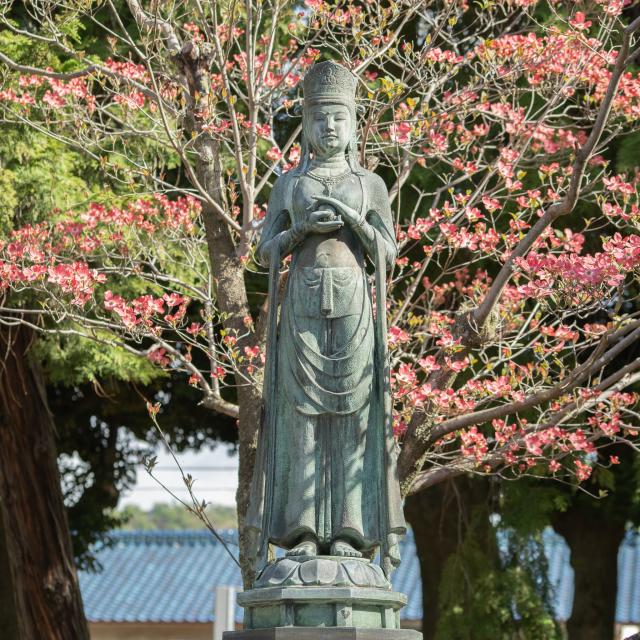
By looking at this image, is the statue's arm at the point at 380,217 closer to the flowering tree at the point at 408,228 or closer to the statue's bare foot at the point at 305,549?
the statue's bare foot at the point at 305,549

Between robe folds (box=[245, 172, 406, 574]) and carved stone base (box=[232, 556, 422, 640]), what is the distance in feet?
0.72

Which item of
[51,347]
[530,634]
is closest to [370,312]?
Answer: [51,347]

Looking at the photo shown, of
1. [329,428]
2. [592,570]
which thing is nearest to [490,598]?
[592,570]

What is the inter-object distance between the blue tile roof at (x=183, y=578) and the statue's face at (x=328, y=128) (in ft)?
52.0

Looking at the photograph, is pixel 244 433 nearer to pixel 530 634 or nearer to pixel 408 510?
pixel 530 634

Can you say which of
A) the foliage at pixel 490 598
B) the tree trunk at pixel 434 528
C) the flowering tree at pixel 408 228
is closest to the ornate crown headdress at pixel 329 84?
the flowering tree at pixel 408 228

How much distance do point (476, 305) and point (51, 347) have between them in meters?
4.16

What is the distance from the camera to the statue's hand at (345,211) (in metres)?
6.03

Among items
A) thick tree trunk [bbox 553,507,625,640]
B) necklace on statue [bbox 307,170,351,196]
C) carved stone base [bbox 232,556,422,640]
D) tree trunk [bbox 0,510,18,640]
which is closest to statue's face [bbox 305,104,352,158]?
necklace on statue [bbox 307,170,351,196]

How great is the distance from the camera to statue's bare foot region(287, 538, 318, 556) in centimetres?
576

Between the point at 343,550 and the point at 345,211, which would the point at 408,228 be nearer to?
the point at 345,211

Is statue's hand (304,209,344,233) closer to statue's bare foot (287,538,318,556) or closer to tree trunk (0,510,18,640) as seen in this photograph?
statue's bare foot (287,538,318,556)

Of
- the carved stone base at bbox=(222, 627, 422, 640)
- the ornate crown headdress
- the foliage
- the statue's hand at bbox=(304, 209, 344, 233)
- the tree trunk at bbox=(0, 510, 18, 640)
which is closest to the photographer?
the carved stone base at bbox=(222, 627, 422, 640)

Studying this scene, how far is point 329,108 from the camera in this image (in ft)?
20.1
